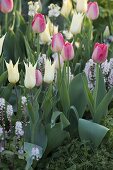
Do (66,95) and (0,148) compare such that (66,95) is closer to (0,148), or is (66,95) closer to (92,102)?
(92,102)

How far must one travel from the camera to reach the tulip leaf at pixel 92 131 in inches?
80.0

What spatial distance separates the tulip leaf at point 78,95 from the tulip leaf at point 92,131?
16 cm

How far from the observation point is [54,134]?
2.10 m

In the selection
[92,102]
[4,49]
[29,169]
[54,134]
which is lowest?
[29,169]

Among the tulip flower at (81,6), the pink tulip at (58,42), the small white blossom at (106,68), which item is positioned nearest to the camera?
the pink tulip at (58,42)

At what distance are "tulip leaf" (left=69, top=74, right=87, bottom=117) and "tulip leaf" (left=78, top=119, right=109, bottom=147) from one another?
0.16 m

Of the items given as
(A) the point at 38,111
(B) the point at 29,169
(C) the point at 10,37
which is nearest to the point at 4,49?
(C) the point at 10,37

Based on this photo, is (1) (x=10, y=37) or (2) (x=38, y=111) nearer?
(2) (x=38, y=111)

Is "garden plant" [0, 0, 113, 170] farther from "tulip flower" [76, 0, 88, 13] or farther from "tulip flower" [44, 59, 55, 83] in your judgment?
"tulip flower" [76, 0, 88, 13]

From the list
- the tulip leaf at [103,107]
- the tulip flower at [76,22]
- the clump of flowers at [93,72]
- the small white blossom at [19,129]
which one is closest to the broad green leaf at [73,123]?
the tulip leaf at [103,107]

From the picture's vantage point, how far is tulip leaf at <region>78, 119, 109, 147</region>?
2.03m

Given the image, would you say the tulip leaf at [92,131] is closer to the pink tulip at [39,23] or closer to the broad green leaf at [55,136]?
the broad green leaf at [55,136]

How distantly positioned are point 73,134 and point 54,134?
17cm

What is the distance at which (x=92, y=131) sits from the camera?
81.1 inches
